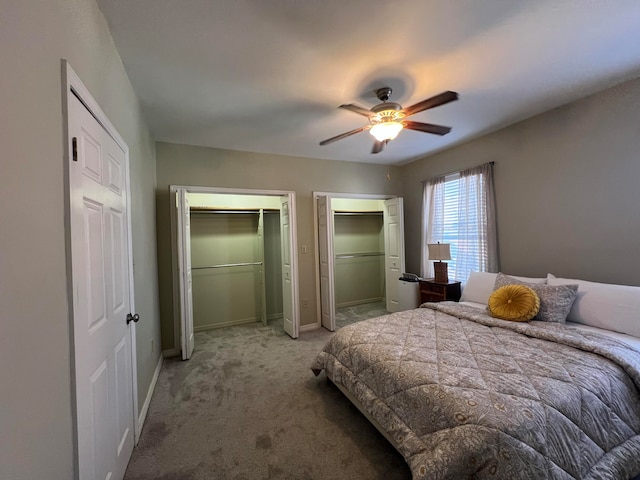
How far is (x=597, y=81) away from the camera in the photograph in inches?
94.0

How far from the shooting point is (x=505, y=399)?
1359mm

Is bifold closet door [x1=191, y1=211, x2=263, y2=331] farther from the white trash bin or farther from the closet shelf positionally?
the white trash bin

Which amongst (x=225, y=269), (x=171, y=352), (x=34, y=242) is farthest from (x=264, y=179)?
(x=34, y=242)

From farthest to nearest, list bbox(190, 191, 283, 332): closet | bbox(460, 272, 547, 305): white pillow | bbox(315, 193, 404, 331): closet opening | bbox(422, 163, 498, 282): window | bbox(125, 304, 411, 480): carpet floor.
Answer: bbox(315, 193, 404, 331): closet opening < bbox(190, 191, 283, 332): closet < bbox(422, 163, 498, 282): window < bbox(460, 272, 547, 305): white pillow < bbox(125, 304, 411, 480): carpet floor

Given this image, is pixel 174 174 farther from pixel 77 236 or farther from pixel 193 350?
pixel 77 236

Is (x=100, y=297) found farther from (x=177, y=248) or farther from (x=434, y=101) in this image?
(x=434, y=101)

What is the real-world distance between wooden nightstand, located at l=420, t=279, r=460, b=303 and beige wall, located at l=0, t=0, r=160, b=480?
373 centimetres

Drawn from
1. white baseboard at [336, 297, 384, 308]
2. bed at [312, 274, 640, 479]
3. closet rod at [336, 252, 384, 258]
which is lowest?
white baseboard at [336, 297, 384, 308]

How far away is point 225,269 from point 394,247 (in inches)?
112

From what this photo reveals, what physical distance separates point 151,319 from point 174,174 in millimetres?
1809

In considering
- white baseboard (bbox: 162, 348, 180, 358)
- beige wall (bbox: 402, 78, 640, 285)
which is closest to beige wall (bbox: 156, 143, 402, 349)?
white baseboard (bbox: 162, 348, 180, 358)

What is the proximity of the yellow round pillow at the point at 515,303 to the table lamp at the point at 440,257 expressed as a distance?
3.63 ft

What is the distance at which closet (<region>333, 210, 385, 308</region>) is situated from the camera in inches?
214

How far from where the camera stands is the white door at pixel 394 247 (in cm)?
459
